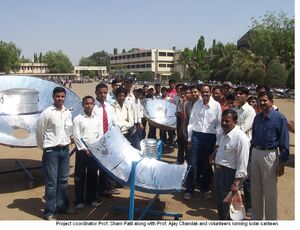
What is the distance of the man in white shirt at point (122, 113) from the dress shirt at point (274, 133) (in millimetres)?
2794

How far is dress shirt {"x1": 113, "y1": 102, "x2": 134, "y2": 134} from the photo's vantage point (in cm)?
700

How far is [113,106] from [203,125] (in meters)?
1.78

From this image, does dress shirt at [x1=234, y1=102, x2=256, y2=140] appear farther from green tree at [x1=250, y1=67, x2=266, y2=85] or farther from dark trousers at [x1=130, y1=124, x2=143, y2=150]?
green tree at [x1=250, y1=67, x2=266, y2=85]

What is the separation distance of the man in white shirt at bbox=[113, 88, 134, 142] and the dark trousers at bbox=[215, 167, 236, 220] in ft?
7.96

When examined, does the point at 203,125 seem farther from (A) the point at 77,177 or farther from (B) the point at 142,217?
(A) the point at 77,177

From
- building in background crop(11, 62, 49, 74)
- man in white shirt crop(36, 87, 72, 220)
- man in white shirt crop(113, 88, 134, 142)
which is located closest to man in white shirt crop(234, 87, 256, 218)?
man in white shirt crop(113, 88, 134, 142)

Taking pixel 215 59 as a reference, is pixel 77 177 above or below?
below

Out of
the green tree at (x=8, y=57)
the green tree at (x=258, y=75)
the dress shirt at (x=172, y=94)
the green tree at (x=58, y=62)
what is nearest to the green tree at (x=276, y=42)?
the green tree at (x=258, y=75)

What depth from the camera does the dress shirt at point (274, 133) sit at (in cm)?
484

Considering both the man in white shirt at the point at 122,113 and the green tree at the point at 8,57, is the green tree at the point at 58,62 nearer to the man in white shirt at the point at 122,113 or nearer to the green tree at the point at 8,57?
the green tree at the point at 8,57

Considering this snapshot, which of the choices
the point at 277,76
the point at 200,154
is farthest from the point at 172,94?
the point at 277,76

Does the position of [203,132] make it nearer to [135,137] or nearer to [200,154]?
[200,154]

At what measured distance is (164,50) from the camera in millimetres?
112438
